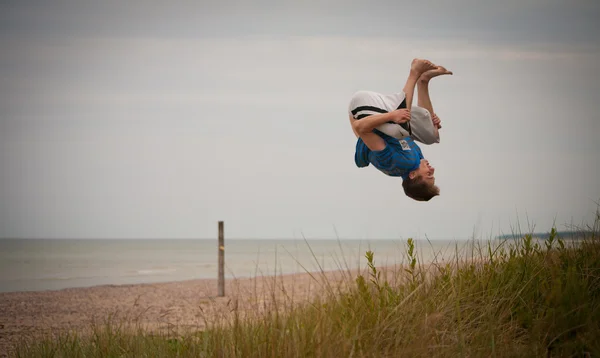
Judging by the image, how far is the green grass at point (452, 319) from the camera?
3684mm

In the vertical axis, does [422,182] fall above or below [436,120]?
below

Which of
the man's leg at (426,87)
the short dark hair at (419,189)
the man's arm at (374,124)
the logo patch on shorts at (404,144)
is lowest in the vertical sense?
the short dark hair at (419,189)

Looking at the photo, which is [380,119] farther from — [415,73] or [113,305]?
[113,305]

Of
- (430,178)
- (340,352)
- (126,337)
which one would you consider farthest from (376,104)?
(126,337)

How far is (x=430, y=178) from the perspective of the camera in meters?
3.23

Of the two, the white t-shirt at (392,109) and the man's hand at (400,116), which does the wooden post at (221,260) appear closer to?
the white t-shirt at (392,109)

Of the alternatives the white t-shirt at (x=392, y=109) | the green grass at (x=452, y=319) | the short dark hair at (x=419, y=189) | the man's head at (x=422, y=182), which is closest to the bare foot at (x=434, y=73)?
the white t-shirt at (x=392, y=109)

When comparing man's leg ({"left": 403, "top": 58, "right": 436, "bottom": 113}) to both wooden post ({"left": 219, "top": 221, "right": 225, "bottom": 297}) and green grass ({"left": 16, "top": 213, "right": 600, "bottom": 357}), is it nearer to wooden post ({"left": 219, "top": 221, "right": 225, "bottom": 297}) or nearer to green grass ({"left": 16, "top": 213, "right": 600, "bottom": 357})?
green grass ({"left": 16, "top": 213, "right": 600, "bottom": 357})

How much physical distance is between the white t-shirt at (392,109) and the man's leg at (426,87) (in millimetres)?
119

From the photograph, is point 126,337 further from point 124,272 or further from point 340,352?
point 124,272

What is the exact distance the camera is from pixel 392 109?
3.15 metres

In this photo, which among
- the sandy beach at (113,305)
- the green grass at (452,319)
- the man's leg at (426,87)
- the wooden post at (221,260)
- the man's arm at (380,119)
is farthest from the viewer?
the wooden post at (221,260)

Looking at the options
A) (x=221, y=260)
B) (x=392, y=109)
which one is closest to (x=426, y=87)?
(x=392, y=109)

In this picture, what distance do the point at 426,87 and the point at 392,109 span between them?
13.2 inches
